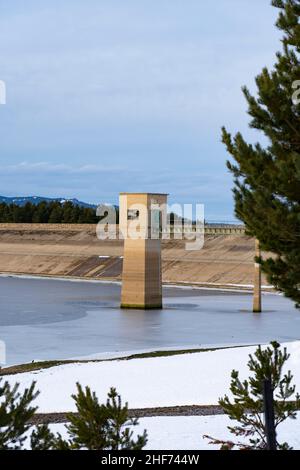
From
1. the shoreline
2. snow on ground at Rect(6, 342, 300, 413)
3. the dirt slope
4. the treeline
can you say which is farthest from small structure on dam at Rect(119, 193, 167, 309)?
the treeline

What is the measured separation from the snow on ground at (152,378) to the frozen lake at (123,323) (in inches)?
219

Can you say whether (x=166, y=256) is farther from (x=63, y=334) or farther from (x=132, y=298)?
(x=63, y=334)

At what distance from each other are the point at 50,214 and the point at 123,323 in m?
77.5

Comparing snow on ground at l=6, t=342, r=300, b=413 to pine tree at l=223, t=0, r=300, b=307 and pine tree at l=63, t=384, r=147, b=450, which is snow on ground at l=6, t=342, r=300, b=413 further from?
pine tree at l=63, t=384, r=147, b=450

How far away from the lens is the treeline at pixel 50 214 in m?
117

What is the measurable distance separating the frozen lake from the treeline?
4835 centimetres

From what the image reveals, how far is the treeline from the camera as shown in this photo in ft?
384

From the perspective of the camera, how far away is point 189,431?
13562 mm

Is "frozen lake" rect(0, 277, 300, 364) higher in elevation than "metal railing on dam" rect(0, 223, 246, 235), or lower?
lower

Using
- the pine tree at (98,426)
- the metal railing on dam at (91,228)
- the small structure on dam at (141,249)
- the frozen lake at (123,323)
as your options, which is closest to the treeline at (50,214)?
the metal railing on dam at (91,228)

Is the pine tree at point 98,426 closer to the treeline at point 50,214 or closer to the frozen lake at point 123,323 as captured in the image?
the frozen lake at point 123,323

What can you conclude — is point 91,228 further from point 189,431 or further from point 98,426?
point 98,426
